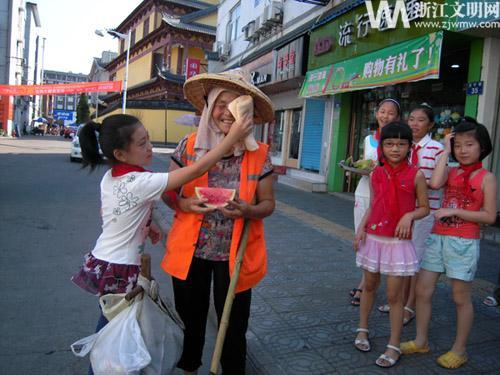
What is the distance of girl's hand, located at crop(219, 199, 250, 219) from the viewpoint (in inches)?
85.0

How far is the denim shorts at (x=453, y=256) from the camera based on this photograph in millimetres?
2832

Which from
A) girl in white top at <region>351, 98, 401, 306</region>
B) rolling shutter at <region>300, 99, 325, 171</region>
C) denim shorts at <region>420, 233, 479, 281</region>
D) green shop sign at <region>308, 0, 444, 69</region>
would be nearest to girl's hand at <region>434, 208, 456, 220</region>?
denim shorts at <region>420, 233, 479, 281</region>

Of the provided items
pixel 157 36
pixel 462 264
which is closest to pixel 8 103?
pixel 157 36

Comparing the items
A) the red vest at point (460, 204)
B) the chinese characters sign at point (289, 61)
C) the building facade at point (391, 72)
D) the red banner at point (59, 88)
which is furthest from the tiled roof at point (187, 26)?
the red vest at point (460, 204)

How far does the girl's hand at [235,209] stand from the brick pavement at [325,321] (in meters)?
1.24

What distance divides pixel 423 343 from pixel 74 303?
10.2ft

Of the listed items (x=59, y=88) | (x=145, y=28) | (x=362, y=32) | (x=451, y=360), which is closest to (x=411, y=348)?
(x=451, y=360)

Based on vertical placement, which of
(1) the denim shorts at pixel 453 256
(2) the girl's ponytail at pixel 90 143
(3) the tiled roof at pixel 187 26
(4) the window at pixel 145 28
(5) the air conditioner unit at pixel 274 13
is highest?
(4) the window at pixel 145 28

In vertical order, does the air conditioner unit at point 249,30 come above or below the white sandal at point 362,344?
→ above

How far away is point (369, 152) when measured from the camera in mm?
3873

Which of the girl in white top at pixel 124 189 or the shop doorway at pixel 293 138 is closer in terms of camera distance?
the girl in white top at pixel 124 189

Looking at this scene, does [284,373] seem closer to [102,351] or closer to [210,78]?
[102,351]

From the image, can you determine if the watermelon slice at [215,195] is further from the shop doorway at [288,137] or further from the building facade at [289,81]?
the shop doorway at [288,137]

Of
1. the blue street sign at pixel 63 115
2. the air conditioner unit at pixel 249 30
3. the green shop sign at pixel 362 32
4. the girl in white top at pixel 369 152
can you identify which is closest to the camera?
the girl in white top at pixel 369 152
